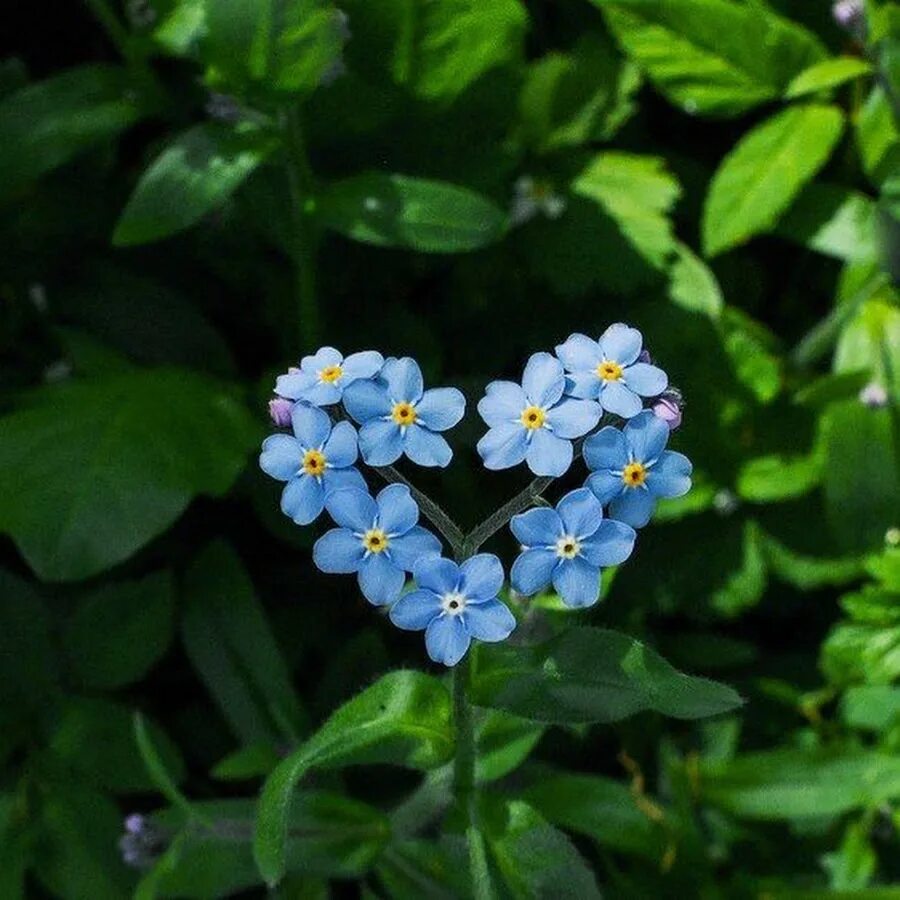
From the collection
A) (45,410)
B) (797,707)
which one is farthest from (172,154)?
(797,707)

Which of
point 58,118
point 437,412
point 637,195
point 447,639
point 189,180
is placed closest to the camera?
point 447,639

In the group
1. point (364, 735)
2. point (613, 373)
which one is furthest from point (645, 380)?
point (364, 735)

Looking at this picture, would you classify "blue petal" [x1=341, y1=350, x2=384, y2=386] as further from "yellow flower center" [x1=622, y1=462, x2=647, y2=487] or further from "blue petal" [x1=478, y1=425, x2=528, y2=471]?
"yellow flower center" [x1=622, y1=462, x2=647, y2=487]

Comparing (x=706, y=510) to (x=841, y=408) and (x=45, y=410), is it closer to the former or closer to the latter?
(x=841, y=408)

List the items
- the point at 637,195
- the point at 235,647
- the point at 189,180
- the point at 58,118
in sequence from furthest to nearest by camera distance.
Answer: the point at 637,195 → the point at 235,647 → the point at 58,118 → the point at 189,180

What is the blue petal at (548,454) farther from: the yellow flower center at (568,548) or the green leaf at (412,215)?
the green leaf at (412,215)

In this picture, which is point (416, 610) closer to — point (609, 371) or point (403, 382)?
point (403, 382)

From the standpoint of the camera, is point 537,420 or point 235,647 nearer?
point 537,420

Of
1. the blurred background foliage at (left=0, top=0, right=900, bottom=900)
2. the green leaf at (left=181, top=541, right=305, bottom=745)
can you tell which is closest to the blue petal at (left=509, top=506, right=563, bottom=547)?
the blurred background foliage at (left=0, top=0, right=900, bottom=900)
